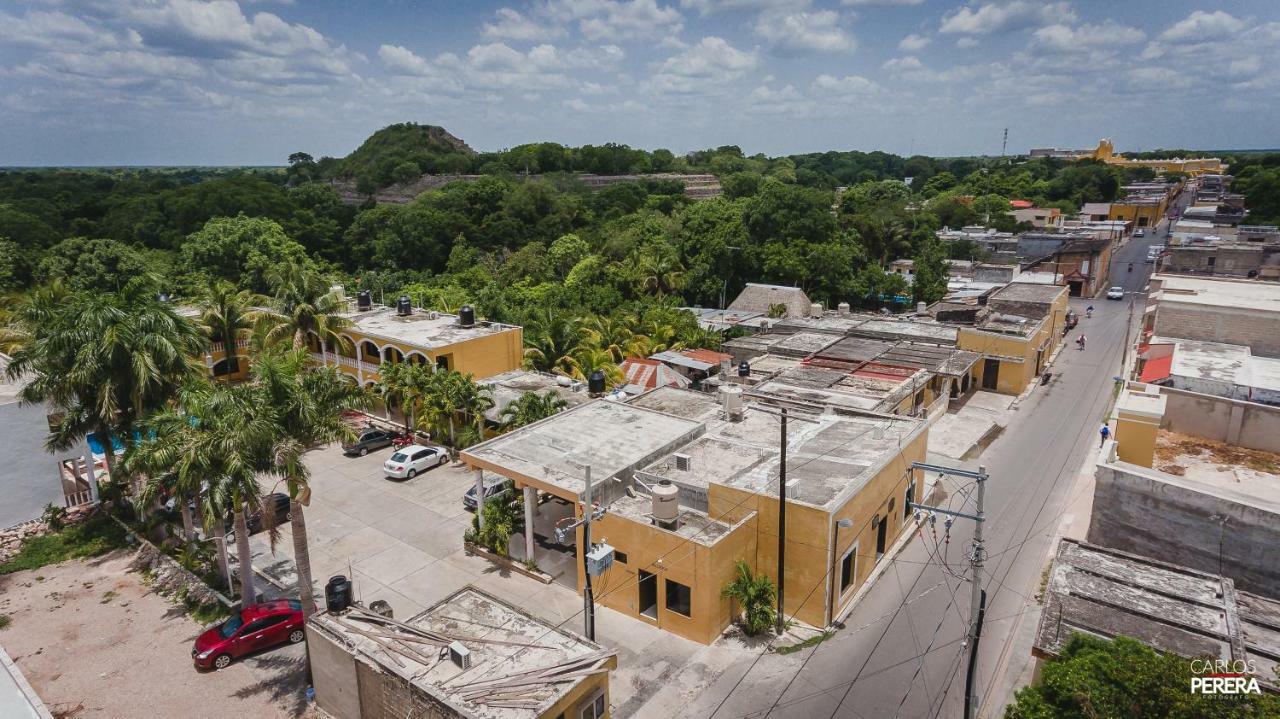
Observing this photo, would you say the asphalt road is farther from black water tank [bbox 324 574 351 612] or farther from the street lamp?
black water tank [bbox 324 574 351 612]


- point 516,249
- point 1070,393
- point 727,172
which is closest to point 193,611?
point 1070,393

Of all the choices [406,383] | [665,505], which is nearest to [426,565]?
[665,505]

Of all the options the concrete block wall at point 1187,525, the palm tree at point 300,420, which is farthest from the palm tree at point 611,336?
the concrete block wall at point 1187,525

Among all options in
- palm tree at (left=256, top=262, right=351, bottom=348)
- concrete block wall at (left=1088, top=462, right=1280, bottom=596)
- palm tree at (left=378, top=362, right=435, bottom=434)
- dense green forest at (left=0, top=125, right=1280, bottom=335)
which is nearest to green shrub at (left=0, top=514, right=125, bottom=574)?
palm tree at (left=378, top=362, right=435, bottom=434)

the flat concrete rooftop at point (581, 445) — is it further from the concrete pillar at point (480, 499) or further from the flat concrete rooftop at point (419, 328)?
the flat concrete rooftop at point (419, 328)

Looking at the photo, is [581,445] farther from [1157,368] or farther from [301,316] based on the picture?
[1157,368]
